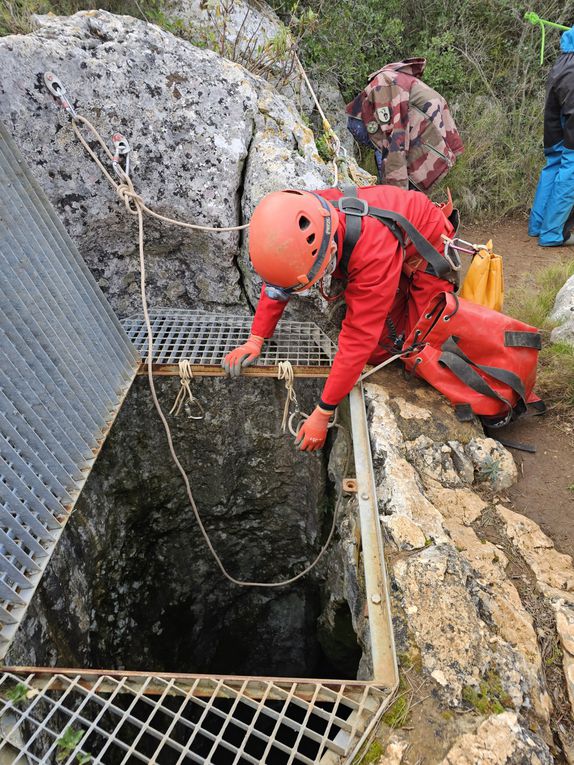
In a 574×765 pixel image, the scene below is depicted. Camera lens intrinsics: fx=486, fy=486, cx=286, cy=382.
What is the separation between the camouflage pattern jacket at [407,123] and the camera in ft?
14.1

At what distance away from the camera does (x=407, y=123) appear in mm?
4383

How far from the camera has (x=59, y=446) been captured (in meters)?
1.97

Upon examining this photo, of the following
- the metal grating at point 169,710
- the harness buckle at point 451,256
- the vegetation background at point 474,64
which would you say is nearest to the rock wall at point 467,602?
the metal grating at point 169,710

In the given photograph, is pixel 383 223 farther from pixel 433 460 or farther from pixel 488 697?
pixel 488 697

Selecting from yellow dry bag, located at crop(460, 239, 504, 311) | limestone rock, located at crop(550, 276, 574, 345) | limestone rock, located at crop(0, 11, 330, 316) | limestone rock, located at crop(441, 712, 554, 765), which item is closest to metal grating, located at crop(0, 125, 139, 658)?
limestone rock, located at crop(0, 11, 330, 316)

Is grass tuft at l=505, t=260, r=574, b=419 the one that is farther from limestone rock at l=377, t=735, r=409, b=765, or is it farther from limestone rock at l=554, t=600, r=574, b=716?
limestone rock at l=377, t=735, r=409, b=765

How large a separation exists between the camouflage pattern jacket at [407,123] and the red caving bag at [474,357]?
2.33m

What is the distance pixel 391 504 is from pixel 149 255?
84.3 inches

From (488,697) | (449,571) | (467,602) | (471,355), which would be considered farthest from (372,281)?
(488,697)

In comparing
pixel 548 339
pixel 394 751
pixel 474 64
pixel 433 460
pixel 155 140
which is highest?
pixel 155 140

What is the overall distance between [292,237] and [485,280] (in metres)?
1.73

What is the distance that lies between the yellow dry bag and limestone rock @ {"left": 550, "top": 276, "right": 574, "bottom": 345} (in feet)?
1.86

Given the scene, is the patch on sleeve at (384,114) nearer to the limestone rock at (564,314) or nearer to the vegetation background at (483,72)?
the vegetation background at (483,72)

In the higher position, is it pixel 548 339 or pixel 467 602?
pixel 467 602
